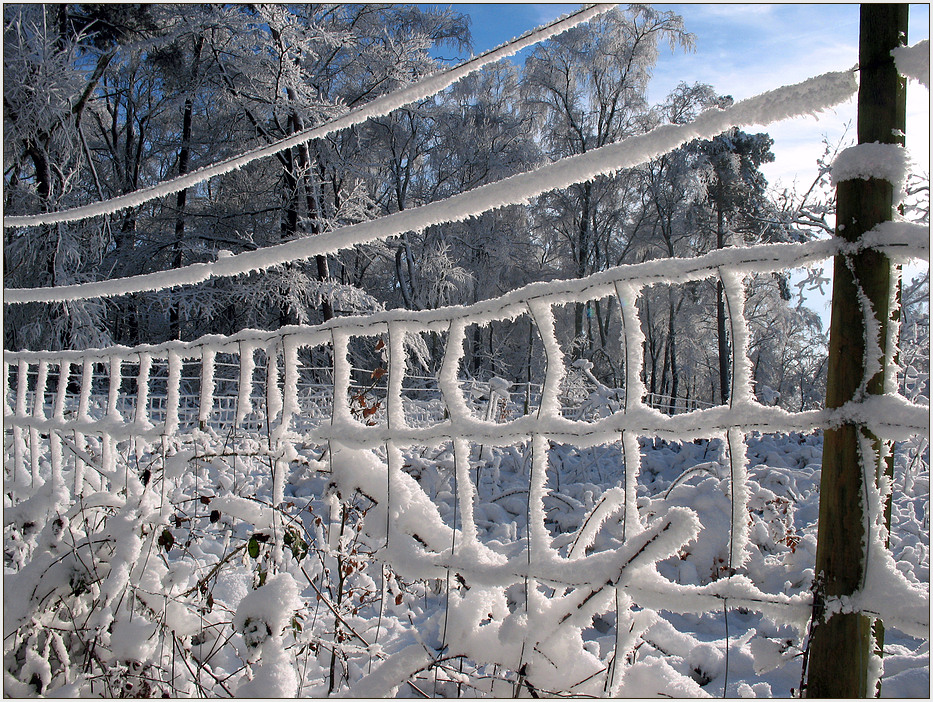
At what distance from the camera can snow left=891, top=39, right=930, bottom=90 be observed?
81 centimetres

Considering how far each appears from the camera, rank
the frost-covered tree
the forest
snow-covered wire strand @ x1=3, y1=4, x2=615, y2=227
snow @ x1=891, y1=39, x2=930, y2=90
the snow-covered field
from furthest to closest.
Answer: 1. the frost-covered tree
2. the forest
3. snow-covered wire strand @ x1=3, y1=4, x2=615, y2=227
4. the snow-covered field
5. snow @ x1=891, y1=39, x2=930, y2=90

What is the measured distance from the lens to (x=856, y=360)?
34.4 inches

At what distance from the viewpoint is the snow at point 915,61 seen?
81cm

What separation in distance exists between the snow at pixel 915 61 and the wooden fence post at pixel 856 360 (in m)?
0.01

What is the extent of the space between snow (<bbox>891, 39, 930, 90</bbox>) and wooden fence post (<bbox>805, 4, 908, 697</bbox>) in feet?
0.04

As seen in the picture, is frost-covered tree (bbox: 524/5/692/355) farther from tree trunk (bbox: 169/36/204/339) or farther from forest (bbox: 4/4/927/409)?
tree trunk (bbox: 169/36/204/339)

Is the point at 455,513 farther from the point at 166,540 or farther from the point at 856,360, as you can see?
the point at 166,540

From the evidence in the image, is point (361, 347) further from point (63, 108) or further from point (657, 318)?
point (657, 318)

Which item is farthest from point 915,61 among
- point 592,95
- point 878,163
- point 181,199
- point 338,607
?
point 592,95

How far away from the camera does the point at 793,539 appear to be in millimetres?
3344

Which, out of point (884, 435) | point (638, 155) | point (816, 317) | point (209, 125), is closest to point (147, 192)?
point (638, 155)

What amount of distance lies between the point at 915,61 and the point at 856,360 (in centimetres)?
46

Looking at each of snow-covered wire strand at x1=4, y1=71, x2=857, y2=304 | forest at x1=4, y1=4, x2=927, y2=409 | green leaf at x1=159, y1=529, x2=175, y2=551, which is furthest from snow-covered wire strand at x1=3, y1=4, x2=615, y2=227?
forest at x1=4, y1=4, x2=927, y2=409

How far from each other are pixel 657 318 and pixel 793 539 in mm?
19634
